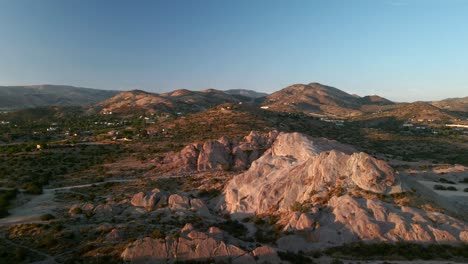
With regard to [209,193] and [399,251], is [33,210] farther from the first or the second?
[399,251]

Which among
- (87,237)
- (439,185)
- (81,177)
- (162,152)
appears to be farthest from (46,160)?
(439,185)

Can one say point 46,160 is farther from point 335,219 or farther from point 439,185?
point 439,185

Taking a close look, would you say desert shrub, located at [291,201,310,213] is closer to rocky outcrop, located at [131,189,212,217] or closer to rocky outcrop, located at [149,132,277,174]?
rocky outcrop, located at [131,189,212,217]

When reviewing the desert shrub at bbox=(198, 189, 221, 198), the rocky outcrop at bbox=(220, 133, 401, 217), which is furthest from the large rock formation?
the desert shrub at bbox=(198, 189, 221, 198)

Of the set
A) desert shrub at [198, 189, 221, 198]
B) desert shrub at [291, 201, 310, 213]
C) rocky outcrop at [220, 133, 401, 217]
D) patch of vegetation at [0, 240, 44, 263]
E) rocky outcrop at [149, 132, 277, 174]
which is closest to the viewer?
patch of vegetation at [0, 240, 44, 263]

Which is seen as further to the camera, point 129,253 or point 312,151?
point 312,151

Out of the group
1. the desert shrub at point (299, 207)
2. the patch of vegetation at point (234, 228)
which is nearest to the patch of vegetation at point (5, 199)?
the patch of vegetation at point (234, 228)
